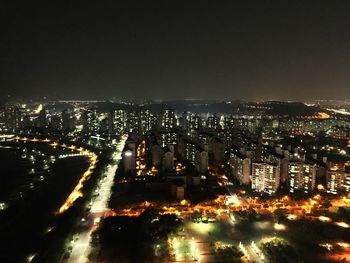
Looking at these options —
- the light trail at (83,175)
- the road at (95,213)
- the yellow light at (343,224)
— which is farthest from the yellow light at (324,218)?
the light trail at (83,175)

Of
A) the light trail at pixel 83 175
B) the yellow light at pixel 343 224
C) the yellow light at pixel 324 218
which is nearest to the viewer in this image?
the yellow light at pixel 343 224

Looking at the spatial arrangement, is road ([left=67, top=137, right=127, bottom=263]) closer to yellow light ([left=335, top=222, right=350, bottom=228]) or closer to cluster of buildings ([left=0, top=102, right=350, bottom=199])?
cluster of buildings ([left=0, top=102, right=350, bottom=199])

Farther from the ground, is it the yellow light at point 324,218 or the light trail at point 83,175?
the light trail at point 83,175

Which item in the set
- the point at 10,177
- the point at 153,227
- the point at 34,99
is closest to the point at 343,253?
the point at 153,227

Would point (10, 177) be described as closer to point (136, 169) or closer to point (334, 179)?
point (136, 169)

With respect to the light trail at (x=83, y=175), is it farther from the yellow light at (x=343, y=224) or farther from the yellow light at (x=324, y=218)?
the yellow light at (x=343, y=224)

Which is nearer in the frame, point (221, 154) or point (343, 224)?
point (343, 224)

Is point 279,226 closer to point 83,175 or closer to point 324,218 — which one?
point 324,218

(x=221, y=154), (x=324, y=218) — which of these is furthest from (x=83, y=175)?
(x=324, y=218)
